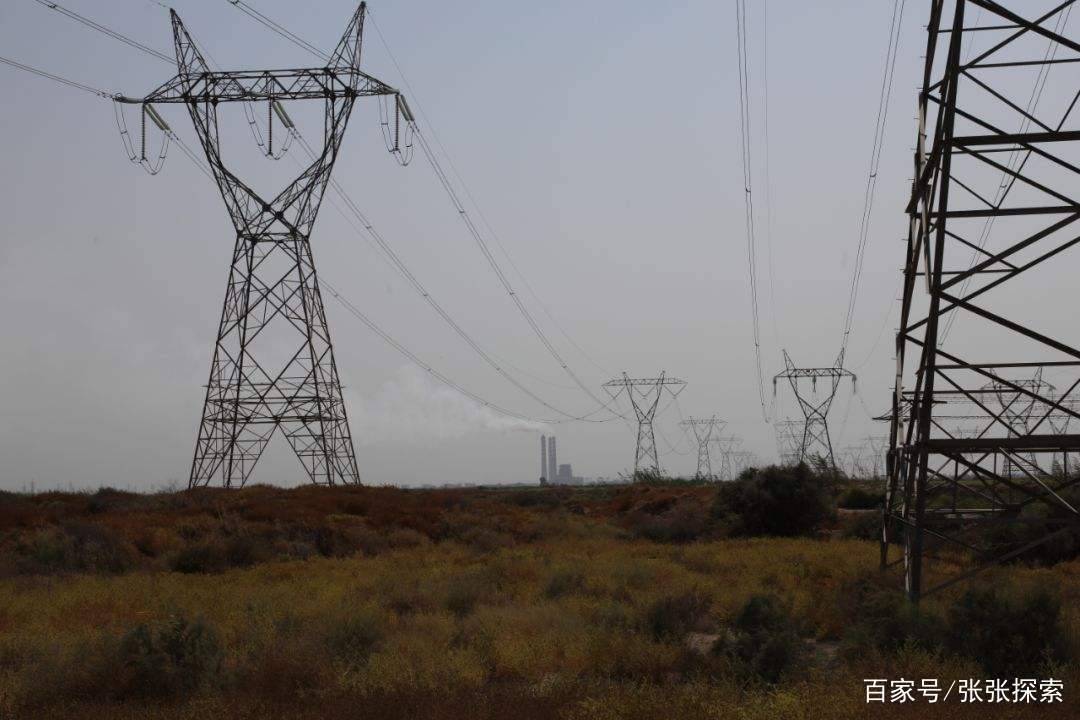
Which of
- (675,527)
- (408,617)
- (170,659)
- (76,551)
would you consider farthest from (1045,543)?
(76,551)

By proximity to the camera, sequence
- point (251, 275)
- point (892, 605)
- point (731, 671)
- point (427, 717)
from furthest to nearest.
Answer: point (251, 275)
point (892, 605)
point (731, 671)
point (427, 717)

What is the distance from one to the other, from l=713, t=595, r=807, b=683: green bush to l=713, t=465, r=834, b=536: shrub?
76.6ft

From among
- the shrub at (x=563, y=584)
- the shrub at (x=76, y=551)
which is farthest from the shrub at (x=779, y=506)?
the shrub at (x=76, y=551)

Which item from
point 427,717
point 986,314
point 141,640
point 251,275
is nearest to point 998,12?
point 986,314

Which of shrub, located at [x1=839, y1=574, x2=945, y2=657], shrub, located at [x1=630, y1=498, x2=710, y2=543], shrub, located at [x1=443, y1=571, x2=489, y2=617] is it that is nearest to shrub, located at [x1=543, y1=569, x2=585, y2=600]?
shrub, located at [x1=443, y1=571, x2=489, y2=617]

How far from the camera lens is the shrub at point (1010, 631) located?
40.8 feet

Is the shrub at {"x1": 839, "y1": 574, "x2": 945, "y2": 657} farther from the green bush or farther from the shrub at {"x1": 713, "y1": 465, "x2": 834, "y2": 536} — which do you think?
the shrub at {"x1": 713, "y1": 465, "x2": 834, "y2": 536}

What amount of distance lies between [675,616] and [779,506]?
75.6 ft

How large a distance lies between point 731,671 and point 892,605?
4.25m

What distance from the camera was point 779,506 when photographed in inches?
1484

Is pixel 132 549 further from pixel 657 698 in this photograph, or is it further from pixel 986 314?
pixel 986 314

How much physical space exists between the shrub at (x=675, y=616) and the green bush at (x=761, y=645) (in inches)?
39.3

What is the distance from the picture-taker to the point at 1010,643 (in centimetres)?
1260

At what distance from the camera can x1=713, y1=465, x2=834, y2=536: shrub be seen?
123 ft
